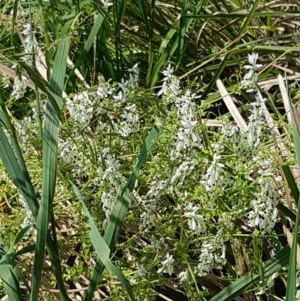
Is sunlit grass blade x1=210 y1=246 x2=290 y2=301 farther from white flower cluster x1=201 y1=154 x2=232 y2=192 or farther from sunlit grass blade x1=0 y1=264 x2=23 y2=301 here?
sunlit grass blade x1=0 y1=264 x2=23 y2=301

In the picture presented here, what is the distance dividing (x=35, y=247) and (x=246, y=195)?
32 centimetres

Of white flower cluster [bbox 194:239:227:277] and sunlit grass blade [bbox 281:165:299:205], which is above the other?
sunlit grass blade [bbox 281:165:299:205]

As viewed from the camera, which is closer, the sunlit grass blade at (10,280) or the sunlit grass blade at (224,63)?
the sunlit grass blade at (10,280)

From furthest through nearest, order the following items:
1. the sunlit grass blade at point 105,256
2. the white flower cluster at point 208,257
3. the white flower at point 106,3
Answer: the white flower at point 106,3
the white flower cluster at point 208,257
the sunlit grass blade at point 105,256

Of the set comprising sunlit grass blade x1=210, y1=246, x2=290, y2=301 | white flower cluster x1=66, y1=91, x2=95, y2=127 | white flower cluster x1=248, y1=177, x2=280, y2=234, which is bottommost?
sunlit grass blade x1=210, y1=246, x2=290, y2=301

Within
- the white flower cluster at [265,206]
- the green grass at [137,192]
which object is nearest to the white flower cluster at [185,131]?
the green grass at [137,192]

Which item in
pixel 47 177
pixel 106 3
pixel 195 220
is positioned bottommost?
pixel 195 220

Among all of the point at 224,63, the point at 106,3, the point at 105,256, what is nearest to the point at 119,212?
the point at 105,256

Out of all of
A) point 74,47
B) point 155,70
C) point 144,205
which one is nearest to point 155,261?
point 144,205

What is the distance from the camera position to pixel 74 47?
1.55 m

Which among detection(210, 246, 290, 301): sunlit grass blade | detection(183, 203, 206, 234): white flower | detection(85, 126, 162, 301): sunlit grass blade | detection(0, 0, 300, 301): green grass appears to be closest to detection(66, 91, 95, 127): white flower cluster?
detection(0, 0, 300, 301): green grass

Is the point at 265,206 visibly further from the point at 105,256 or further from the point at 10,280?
the point at 10,280

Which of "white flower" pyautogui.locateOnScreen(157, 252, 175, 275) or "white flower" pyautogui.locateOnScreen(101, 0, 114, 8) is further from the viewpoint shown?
"white flower" pyautogui.locateOnScreen(101, 0, 114, 8)

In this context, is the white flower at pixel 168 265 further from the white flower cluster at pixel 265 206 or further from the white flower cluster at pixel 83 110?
the white flower cluster at pixel 83 110
